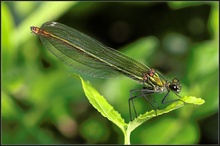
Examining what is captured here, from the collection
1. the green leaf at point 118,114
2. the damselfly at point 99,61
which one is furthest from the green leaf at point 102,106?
the damselfly at point 99,61

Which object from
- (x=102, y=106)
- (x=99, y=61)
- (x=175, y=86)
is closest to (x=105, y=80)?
(x=99, y=61)

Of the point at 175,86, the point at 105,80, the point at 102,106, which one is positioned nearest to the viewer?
the point at 102,106

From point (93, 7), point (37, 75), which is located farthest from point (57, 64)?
point (93, 7)

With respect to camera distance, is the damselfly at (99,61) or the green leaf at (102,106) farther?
the damselfly at (99,61)

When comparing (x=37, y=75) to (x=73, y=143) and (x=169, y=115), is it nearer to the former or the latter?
(x=73, y=143)

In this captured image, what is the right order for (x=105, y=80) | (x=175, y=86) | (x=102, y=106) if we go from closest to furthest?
(x=102, y=106), (x=175, y=86), (x=105, y=80)

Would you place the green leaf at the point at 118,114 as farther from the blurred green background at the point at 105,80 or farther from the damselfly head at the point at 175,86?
the blurred green background at the point at 105,80

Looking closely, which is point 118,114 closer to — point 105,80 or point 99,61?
point 99,61
